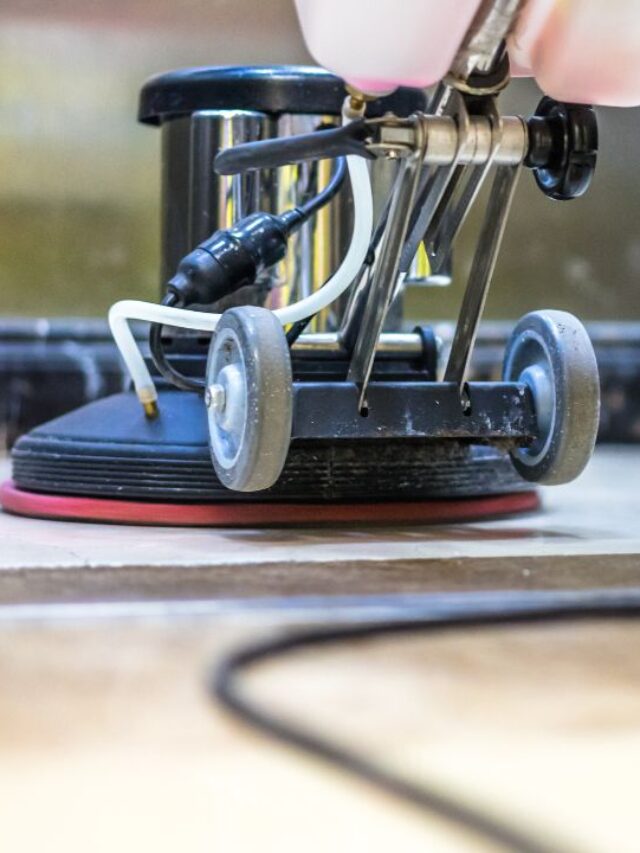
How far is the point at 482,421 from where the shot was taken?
734 mm

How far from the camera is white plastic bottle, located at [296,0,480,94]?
0.58 metres

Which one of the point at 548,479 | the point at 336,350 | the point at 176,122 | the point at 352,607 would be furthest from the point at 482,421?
the point at 176,122

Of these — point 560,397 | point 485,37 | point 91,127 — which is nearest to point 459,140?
point 485,37

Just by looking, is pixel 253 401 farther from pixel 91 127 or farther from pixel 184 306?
pixel 91 127

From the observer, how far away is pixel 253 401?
2.17 feet

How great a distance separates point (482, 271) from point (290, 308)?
15 centimetres

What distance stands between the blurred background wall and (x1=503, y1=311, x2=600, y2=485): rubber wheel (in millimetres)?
804

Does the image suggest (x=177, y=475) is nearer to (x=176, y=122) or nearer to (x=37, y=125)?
(x=176, y=122)

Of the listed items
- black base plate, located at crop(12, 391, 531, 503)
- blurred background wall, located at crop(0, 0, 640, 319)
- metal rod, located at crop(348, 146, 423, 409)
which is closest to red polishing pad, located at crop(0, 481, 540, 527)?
black base plate, located at crop(12, 391, 531, 503)

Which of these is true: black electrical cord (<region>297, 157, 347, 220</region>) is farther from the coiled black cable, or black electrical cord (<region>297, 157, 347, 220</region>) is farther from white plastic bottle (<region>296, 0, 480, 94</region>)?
white plastic bottle (<region>296, 0, 480, 94</region>)

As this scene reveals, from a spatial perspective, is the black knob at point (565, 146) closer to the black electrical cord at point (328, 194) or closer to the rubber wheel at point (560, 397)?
the rubber wheel at point (560, 397)

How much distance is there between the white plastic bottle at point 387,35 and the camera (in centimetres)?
58

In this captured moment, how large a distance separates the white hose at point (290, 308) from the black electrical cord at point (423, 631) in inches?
12.5

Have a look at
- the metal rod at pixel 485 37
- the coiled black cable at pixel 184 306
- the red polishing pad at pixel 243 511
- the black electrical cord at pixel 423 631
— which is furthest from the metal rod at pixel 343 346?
the black electrical cord at pixel 423 631
